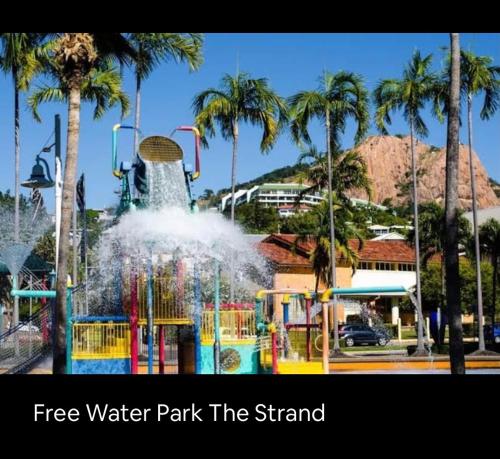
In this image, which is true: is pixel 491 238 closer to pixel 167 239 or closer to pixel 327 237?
pixel 327 237

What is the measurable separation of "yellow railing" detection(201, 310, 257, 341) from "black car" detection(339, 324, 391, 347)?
50.0 feet

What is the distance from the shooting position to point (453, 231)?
14648mm

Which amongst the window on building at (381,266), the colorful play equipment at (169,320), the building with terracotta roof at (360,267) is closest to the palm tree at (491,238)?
the building with terracotta roof at (360,267)

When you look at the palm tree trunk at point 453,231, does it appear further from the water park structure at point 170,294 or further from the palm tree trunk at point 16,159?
the palm tree trunk at point 16,159

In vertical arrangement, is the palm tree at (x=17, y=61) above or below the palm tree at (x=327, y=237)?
above

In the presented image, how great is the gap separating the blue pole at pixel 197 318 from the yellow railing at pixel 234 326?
0.16 metres

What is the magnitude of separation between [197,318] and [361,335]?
17090 mm

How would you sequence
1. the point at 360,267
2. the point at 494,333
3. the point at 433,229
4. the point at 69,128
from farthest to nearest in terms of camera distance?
the point at 360,267
the point at 433,229
the point at 494,333
the point at 69,128

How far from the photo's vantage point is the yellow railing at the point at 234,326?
644 inches

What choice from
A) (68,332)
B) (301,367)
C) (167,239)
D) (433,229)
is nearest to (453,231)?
(301,367)
